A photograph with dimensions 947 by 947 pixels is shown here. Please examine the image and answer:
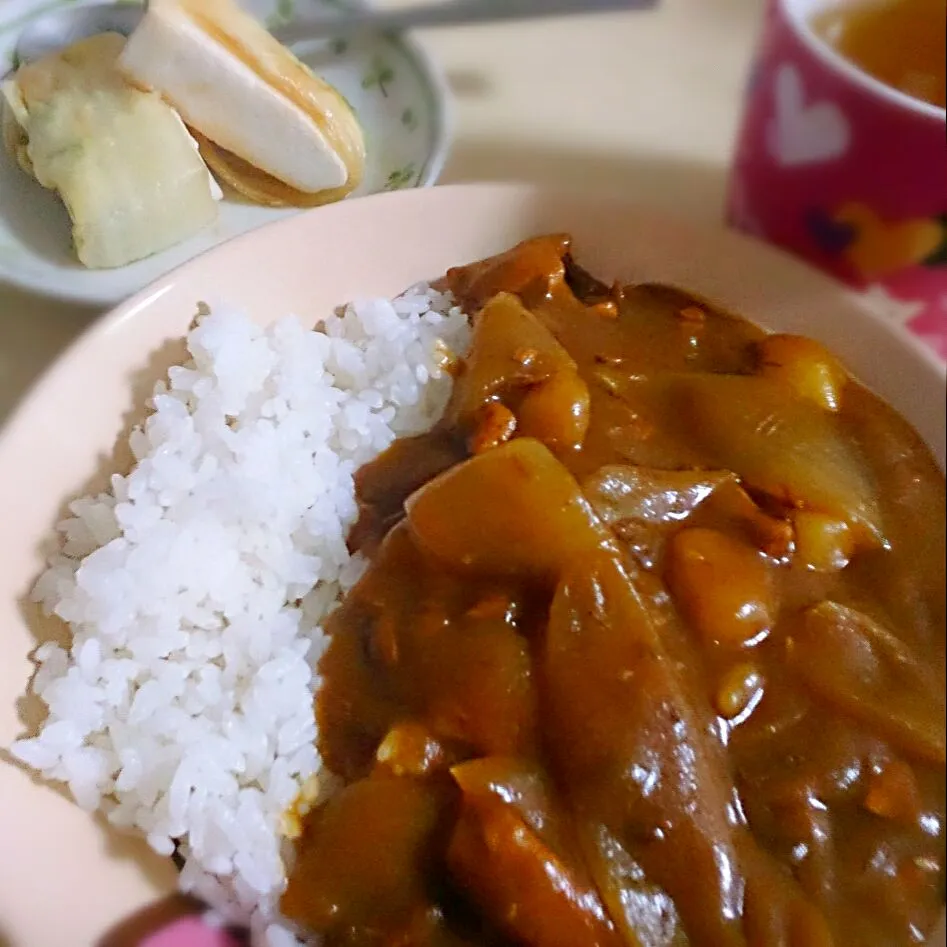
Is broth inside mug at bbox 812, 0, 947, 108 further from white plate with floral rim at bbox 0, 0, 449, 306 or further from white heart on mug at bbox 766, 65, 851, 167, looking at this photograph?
white plate with floral rim at bbox 0, 0, 449, 306

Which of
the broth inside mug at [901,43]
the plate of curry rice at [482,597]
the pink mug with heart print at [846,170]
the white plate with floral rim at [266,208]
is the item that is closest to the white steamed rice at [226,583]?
the plate of curry rice at [482,597]

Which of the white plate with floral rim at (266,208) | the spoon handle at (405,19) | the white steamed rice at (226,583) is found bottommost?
the white steamed rice at (226,583)

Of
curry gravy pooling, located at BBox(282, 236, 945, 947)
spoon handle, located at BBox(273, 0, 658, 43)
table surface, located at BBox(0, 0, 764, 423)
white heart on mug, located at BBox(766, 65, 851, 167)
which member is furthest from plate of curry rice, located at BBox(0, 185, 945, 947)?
spoon handle, located at BBox(273, 0, 658, 43)

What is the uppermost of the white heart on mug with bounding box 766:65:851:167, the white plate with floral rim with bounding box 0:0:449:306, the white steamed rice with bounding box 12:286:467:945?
the white heart on mug with bounding box 766:65:851:167

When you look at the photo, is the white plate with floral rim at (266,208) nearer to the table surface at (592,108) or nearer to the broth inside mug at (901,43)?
the table surface at (592,108)

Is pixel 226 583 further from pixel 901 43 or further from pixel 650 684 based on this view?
pixel 901 43

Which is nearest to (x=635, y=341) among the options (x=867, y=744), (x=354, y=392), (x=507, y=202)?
(x=507, y=202)

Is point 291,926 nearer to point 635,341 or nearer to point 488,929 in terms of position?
point 488,929
